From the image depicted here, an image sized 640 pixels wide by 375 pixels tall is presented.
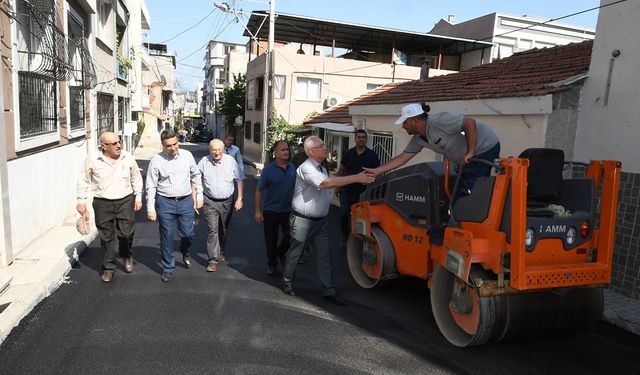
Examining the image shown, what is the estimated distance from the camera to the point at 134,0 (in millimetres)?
24531

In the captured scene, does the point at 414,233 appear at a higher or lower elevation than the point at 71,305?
higher

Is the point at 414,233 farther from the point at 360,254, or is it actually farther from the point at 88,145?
the point at 88,145

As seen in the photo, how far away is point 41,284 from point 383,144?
7.45 meters

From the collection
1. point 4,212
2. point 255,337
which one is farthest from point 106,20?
point 255,337

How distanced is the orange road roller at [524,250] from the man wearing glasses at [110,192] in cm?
341

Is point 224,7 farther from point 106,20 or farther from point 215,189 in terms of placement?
point 215,189

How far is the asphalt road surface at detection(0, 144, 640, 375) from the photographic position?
137 inches

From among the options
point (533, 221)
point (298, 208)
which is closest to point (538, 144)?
point (533, 221)

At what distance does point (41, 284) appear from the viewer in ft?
15.4

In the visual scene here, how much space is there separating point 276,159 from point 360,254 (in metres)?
1.53

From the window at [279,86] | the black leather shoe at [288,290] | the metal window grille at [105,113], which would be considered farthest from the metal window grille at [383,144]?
the window at [279,86]

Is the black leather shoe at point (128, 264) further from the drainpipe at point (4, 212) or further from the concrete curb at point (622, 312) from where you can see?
the concrete curb at point (622, 312)

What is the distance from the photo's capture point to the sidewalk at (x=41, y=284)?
418cm

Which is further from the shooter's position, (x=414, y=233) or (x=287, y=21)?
(x=287, y=21)
